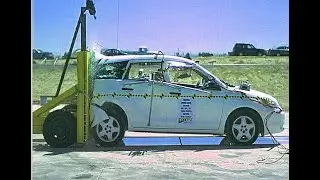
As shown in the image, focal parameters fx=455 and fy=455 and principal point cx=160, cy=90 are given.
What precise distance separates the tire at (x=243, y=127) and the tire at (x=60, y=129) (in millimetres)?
1784

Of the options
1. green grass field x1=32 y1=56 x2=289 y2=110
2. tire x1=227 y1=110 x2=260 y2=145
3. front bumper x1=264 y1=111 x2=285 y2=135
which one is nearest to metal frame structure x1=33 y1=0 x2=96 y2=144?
green grass field x1=32 y1=56 x2=289 y2=110

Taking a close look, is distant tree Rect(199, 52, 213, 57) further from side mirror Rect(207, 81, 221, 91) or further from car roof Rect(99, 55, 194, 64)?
side mirror Rect(207, 81, 221, 91)

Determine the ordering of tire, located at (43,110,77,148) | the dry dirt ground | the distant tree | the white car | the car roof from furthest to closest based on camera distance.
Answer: the white car, tire, located at (43,110,77,148), the car roof, the distant tree, the dry dirt ground

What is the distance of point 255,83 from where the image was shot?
4930mm

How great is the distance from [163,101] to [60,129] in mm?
1196

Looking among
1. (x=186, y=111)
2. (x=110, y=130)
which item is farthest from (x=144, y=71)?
(x=110, y=130)

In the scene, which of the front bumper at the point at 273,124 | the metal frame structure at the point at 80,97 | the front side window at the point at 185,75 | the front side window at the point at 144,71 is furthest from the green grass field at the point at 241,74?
the front side window at the point at 144,71

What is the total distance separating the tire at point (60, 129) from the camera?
16.3ft

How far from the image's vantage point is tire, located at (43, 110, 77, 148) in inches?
195

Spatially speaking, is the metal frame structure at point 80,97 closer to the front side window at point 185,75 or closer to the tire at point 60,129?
the tire at point 60,129

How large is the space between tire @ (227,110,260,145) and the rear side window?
1382 mm
